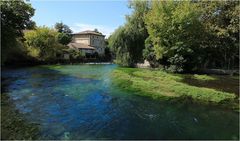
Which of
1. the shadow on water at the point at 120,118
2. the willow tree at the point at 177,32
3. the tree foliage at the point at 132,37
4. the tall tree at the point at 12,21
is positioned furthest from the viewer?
the tree foliage at the point at 132,37

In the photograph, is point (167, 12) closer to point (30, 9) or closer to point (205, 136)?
point (30, 9)

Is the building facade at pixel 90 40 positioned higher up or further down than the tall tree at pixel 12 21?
higher up

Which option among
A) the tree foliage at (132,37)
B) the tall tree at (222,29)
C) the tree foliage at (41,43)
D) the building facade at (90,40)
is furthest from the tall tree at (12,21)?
the building facade at (90,40)

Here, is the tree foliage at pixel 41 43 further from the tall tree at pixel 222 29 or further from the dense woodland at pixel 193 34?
→ the tall tree at pixel 222 29

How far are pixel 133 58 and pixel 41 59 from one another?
20.5m

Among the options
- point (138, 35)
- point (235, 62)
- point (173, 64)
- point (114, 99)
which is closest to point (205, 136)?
point (114, 99)

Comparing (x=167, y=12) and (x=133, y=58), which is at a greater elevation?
(x=167, y=12)

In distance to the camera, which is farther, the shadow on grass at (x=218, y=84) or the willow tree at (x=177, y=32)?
the willow tree at (x=177, y=32)

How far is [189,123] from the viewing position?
9.82 metres

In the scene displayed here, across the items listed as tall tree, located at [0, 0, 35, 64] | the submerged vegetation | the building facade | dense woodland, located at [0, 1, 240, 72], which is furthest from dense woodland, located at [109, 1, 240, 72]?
the building facade

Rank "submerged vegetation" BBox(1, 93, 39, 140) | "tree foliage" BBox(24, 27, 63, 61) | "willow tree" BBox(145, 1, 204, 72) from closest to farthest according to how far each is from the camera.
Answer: "submerged vegetation" BBox(1, 93, 39, 140) → "willow tree" BBox(145, 1, 204, 72) → "tree foliage" BBox(24, 27, 63, 61)

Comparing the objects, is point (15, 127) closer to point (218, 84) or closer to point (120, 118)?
point (120, 118)

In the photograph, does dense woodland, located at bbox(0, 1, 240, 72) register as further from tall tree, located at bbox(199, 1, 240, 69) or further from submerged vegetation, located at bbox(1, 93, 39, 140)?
submerged vegetation, located at bbox(1, 93, 39, 140)

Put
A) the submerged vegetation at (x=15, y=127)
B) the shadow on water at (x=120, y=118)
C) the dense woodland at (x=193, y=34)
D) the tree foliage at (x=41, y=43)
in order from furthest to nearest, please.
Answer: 1. the tree foliage at (x=41, y=43)
2. the dense woodland at (x=193, y=34)
3. the shadow on water at (x=120, y=118)
4. the submerged vegetation at (x=15, y=127)
